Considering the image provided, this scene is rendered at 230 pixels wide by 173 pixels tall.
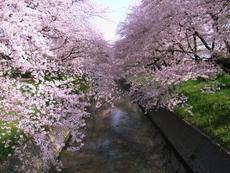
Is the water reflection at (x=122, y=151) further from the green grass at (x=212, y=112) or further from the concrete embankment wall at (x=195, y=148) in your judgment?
the green grass at (x=212, y=112)

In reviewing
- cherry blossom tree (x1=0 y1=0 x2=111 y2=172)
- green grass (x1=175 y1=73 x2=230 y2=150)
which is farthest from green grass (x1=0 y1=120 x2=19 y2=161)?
green grass (x1=175 y1=73 x2=230 y2=150)

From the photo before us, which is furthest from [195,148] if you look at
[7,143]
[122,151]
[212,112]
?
[7,143]

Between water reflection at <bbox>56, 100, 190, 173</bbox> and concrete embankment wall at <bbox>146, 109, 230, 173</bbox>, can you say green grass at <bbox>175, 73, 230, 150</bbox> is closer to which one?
concrete embankment wall at <bbox>146, 109, 230, 173</bbox>

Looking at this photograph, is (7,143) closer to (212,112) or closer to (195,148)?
(195,148)

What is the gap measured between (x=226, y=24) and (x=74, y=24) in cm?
922

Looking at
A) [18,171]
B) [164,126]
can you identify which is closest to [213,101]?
[164,126]

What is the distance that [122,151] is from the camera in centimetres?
2256

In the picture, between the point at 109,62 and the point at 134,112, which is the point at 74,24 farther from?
the point at 134,112

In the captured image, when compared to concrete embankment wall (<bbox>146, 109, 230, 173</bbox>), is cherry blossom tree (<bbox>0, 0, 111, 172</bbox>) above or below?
above

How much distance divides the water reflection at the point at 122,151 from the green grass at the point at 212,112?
2.26m

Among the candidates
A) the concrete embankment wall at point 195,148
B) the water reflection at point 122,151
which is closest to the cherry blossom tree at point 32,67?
the water reflection at point 122,151

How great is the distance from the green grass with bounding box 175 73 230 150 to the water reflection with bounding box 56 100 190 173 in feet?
7.41

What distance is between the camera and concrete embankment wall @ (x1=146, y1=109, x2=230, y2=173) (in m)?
13.8

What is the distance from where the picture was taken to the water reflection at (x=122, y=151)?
1909cm
